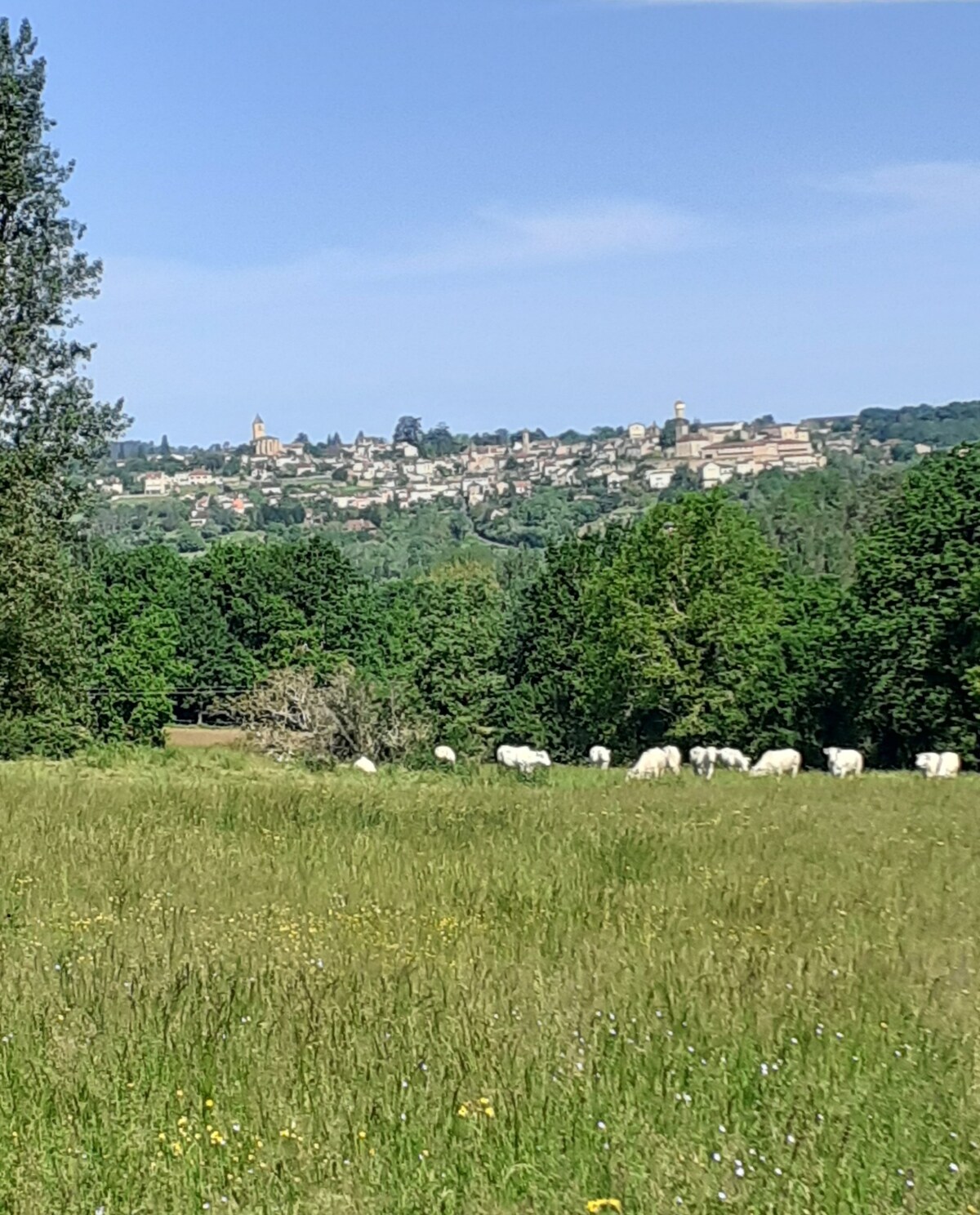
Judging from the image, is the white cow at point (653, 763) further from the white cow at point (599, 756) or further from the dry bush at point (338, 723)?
the white cow at point (599, 756)

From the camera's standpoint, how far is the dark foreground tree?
84.3 ft

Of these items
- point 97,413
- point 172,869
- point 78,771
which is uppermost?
point 97,413

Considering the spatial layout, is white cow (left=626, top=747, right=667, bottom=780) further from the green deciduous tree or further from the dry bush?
the green deciduous tree

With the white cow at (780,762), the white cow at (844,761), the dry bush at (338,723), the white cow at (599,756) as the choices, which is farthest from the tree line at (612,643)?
the white cow at (780,762)

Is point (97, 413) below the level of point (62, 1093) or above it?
above

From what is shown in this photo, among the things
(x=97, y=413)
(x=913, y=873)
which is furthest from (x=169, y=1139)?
(x=97, y=413)

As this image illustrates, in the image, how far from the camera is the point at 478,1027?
5.98 metres

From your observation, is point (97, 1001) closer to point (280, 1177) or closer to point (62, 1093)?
point (62, 1093)

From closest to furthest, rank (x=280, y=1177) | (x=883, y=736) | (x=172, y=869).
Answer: (x=280, y=1177), (x=172, y=869), (x=883, y=736)

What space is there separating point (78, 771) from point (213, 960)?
13020mm

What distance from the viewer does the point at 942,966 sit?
24.1 feet

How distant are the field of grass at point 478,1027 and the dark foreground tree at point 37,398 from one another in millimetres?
15391

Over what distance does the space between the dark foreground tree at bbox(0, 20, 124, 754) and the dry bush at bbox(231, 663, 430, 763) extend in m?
13.7

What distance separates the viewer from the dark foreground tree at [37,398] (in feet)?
84.3
